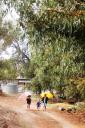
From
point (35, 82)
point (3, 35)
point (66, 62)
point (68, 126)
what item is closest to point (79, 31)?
point (66, 62)

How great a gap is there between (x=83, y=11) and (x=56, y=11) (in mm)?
1225

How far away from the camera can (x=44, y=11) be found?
713 inches

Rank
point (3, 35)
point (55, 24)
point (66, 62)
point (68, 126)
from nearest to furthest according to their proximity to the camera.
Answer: point (55, 24)
point (66, 62)
point (68, 126)
point (3, 35)

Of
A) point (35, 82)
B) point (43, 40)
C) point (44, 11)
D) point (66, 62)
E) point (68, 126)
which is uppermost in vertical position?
point (44, 11)

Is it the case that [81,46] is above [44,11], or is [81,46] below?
below

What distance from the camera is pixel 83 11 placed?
16.8 m

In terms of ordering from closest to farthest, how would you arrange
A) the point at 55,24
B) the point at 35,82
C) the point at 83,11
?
1. the point at 83,11
2. the point at 55,24
3. the point at 35,82

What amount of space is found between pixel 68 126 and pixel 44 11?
11288 mm

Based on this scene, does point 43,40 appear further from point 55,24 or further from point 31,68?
point 31,68

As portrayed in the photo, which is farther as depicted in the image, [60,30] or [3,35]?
[3,35]

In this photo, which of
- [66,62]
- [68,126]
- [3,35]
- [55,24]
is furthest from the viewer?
[3,35]

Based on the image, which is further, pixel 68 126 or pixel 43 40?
pixel 68 126

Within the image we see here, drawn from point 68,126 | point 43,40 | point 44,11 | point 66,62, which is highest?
point 44,11

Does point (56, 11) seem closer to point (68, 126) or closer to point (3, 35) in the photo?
point (68, 126)
